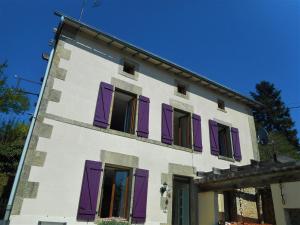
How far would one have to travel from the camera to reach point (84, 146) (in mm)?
7469

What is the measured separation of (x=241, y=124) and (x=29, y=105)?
1664 cm

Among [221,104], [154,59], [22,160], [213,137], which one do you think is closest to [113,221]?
[22,160]

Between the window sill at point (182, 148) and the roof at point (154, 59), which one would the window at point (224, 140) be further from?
the window sill at point (182, 148)

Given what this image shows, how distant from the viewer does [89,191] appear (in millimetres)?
7004

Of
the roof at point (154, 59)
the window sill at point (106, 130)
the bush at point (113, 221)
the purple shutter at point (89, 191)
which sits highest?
the roof at point (154, 59)

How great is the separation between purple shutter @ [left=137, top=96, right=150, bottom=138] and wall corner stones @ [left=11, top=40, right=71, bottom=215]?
9.21 ft

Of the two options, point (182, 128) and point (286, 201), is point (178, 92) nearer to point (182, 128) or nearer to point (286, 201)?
point (182, 128)

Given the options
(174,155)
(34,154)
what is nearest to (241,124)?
(174,155)

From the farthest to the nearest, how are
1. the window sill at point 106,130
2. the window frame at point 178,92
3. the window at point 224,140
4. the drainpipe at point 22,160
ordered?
the window at point 224,140 → the window frame at point 178,92 → the window sill at point 106,130 → the drainpipe at point 22,160

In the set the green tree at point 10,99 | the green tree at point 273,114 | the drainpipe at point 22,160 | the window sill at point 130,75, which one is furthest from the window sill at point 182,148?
the green tree at point 273,114

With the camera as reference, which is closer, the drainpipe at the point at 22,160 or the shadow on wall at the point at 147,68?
the drainpipe at the point at 22,160

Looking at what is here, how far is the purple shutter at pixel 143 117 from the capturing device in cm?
881

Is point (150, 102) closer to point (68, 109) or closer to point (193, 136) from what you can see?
point (193, 136)

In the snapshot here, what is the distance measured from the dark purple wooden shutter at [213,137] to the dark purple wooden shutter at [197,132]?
0.67 m
